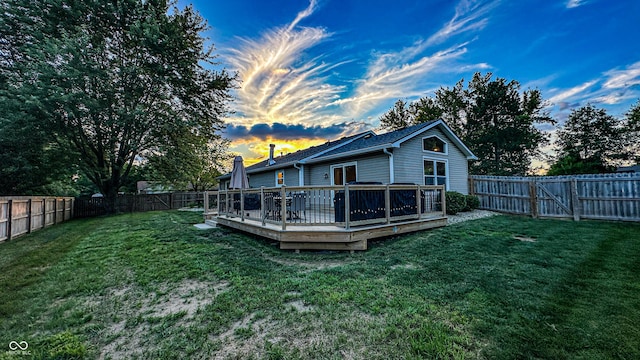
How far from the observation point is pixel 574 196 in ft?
27.3

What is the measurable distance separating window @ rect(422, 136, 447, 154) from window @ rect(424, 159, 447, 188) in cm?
53

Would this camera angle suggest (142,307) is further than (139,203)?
No

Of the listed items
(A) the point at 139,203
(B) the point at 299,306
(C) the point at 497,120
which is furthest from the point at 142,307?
(C) the point at 497,120

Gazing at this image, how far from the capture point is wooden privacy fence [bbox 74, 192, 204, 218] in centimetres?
1594

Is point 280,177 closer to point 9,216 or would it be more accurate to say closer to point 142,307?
point 9,216

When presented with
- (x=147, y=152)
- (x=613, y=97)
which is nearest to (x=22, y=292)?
(x=147, y=152)

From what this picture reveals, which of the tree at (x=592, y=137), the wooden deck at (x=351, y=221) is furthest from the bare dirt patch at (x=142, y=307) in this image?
the tree at (x=592, y=137)

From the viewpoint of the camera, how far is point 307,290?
3.45m

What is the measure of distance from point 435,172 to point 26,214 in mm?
15838

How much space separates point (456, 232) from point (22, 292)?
864 centimetres

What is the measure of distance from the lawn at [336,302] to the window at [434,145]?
5988mm

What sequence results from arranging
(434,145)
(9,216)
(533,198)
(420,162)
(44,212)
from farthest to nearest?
(434,145) → (420,162) → (44,212) → (533,198) → (9,216)

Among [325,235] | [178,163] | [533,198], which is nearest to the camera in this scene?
[325,235]

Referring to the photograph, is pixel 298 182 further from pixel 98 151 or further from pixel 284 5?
pixel 98 151
